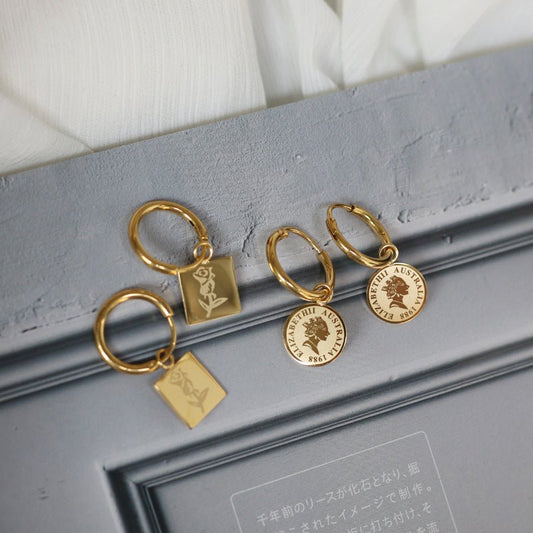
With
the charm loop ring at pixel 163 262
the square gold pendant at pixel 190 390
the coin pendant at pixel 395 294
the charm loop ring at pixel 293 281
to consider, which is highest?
the charm loop ring at pixel 163 262

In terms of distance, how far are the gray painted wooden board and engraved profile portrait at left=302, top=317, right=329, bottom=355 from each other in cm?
3

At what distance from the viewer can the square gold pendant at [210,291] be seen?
1.70 ft

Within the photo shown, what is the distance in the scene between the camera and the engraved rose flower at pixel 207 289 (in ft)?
1.70

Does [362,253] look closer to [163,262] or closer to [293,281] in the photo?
[293,281]

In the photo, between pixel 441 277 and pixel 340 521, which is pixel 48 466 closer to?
pixel 340 521

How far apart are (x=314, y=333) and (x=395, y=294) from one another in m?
0.08

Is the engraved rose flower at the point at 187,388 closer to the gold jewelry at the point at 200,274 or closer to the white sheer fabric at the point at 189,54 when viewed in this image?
the gold jewelry at the point at 200,274

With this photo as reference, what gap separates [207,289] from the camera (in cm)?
52

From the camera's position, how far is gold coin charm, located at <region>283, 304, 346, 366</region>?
53cm

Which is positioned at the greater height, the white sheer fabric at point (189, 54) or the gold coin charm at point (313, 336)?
the white sheer fabric at point (189, 54)

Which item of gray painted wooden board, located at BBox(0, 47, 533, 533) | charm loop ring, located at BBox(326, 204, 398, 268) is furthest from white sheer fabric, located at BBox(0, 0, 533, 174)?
charm loop ring, located at BBox(326, 204, 398, 268)

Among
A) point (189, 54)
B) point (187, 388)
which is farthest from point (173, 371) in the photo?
point (189, 54)

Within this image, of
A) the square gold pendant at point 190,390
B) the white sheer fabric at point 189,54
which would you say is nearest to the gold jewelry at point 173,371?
the square gold pendant at point 190,390

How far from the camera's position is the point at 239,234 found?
542 mm
